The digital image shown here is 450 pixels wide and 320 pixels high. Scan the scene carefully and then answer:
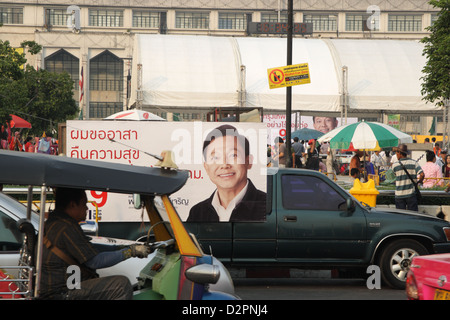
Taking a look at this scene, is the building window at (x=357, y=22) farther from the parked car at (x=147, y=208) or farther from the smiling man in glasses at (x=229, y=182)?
the parked car at (x=147, y=208)

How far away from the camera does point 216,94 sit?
103ft

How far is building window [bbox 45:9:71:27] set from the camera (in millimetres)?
95812

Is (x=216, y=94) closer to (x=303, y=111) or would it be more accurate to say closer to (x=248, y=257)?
(x=303, y=111)

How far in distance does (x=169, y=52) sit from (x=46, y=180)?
96.5 ft

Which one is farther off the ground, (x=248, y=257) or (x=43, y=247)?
(x=43, y=247)

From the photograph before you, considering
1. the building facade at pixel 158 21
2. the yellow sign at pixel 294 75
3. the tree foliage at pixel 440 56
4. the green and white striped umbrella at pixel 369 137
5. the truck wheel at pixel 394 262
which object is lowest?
the truck wheel at pixel 394 262

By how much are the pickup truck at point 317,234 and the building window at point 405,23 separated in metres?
91.2

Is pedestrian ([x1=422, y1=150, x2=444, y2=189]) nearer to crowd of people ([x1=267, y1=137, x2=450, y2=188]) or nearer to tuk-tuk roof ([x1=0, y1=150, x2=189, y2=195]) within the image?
crowd of people ([x1=267, y1=137, x2=450, y2=188])

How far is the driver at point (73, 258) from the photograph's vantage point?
4.54 metres

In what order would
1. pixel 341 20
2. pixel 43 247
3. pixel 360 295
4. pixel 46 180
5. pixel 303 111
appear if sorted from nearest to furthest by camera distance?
pixel 46 180 → pixel 43 247 → pixel 360 295 → pixel 303 111 → pixel 341 20

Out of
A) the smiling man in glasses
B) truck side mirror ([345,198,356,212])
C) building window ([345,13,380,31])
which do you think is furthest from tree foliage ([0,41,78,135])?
building window ([345,13,380,31])

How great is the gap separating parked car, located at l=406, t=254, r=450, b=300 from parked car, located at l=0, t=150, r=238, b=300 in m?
1.69

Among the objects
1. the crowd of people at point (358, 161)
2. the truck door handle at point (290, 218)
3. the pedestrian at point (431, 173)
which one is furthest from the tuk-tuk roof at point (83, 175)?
the pedestrian at point (431, 173)

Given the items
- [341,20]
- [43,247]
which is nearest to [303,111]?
[43,247]
